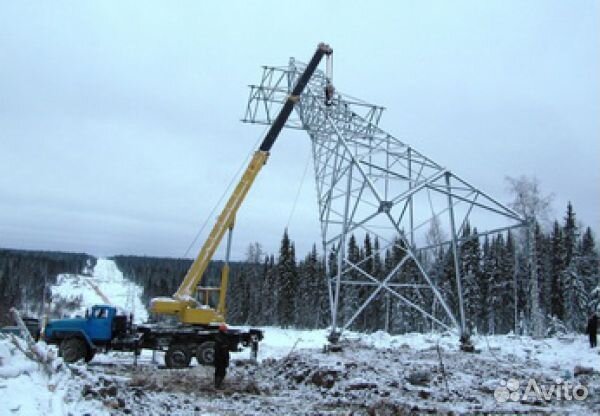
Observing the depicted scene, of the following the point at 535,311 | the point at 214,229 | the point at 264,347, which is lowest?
the point at 264,347

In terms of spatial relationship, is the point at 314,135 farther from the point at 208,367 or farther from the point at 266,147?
the point at 208,367

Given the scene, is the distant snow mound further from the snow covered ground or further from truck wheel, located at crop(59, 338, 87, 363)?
the snow covered ground

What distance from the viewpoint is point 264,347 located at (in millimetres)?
27469

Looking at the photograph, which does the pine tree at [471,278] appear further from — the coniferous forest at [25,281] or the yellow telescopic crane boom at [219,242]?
the coniferous forest at [25,281]

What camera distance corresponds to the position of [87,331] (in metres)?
19.2

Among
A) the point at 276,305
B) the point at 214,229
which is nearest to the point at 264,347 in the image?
the point at 214,229

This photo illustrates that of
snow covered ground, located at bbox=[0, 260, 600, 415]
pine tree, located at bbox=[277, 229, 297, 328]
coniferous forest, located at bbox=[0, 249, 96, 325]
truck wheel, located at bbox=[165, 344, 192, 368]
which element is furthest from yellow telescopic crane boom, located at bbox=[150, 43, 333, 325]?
coniferous forest, located at bbox=[0, 249, 96, 325]

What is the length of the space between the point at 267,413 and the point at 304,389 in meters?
3.14

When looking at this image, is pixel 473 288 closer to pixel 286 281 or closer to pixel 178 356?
pixel 286 281

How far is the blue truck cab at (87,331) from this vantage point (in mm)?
18859

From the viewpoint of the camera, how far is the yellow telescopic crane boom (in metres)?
19.5

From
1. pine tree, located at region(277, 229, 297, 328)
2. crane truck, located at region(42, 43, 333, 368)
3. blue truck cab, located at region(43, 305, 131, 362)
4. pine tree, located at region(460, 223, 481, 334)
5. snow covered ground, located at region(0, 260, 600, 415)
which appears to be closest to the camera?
snow covered ground, located at region(0, 260, 600, 415)

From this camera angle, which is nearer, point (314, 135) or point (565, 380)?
point (565, 380)

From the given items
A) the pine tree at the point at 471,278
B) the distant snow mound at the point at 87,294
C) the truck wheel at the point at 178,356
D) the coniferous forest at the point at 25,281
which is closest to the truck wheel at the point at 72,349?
the truck wheel at the point at 178,356
